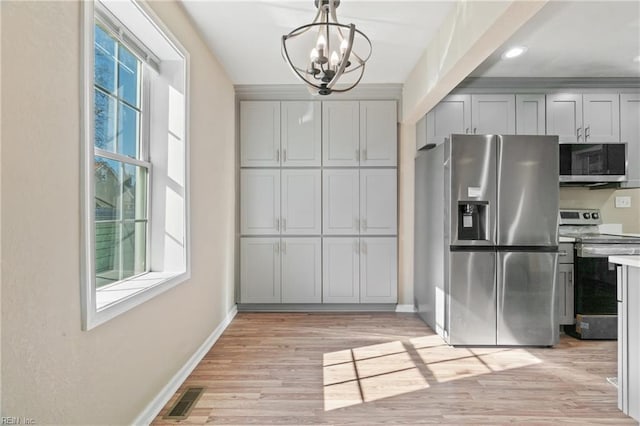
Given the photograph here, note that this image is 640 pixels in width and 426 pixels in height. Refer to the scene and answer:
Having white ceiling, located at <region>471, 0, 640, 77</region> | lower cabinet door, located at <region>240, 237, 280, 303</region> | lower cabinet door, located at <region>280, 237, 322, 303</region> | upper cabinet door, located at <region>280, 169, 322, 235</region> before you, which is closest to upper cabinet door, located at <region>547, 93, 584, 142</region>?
white ceiling, located at <region>471, 0, 640, 77</region>

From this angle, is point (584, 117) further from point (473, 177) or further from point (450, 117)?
point (473, 177)

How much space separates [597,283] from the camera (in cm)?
307

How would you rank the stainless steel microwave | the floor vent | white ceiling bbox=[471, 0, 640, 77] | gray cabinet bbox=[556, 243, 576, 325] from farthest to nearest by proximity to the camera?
the stainless steel microwave, gray cabinet bbox=[556, 243, 576, 325], white ceiling bbox=[471, 0, 640, 77], the floor vent

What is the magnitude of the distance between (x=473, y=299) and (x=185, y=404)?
7.67 ft

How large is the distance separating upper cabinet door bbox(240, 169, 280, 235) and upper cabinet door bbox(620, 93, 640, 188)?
140 inches

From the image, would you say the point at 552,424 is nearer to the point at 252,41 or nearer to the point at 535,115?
the point at 535,115

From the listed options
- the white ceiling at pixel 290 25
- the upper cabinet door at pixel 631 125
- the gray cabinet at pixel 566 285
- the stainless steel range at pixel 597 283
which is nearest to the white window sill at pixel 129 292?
the white ceiling at pixel 290 25

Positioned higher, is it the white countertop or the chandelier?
the chandelier

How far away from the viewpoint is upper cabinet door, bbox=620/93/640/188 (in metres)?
3.35

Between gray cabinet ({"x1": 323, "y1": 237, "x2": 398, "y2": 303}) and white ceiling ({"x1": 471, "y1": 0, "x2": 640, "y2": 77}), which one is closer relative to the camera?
white ceiling ({"x1": 471, "y1": 0, "x2": 640, "y2": 77})

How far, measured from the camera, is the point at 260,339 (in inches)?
122

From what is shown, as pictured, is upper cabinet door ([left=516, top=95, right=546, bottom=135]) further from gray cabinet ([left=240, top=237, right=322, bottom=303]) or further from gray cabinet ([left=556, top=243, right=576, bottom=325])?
gray cabinet ([left=240, top=237, right=322, bottom=303])

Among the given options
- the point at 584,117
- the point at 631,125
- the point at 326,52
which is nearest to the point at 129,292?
the point at 326,52

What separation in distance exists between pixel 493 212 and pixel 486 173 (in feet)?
1.11
